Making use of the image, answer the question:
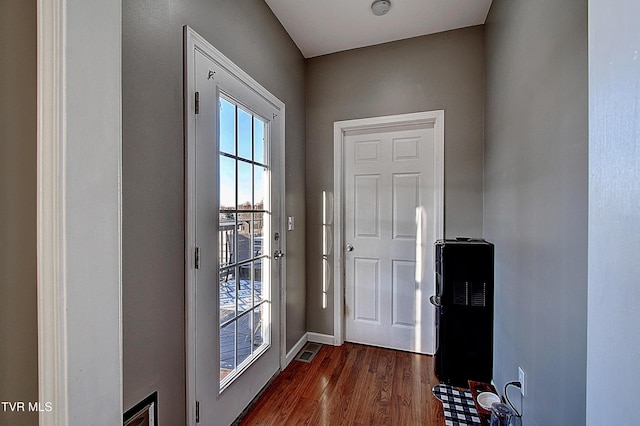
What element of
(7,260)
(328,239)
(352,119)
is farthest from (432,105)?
(7,260)

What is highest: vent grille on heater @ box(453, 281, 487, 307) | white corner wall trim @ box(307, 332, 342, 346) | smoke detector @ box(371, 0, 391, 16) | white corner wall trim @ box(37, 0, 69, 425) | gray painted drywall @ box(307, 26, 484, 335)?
smoke detector @ box(371, 0, 391, 16)

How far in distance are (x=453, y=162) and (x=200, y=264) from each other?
2053 millimetres

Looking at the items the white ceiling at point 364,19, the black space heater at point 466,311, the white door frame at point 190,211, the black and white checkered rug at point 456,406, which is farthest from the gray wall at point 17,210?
the black space heater at point 466,311

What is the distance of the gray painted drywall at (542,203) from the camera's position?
3.07 feet

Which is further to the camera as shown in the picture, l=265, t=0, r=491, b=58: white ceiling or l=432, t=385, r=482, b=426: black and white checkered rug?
l=265, t=0, r=491, b=58: white ceiling

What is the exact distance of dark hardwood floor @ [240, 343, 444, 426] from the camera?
67.1 inches

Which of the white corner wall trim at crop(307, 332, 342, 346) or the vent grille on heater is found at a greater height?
the vent grille on heater

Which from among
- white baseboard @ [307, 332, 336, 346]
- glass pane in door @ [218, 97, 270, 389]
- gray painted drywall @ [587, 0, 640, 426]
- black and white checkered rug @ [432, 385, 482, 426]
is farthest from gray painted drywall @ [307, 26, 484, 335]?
gray painted drywall @ [587, 0, 640, 426]

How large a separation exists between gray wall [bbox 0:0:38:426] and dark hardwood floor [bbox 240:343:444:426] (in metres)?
1.34

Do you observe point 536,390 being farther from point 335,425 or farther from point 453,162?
point 453,162

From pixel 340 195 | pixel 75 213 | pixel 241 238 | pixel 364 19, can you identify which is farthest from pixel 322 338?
pixel 364 19

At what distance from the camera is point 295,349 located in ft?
8.01

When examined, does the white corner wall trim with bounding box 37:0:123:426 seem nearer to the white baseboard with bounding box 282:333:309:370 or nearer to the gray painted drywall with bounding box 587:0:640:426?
the gray painted drywall with bounding box 587:0:640:426

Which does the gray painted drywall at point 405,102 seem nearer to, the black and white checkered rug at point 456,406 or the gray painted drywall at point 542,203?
the gray painted drywall at point 542,203
